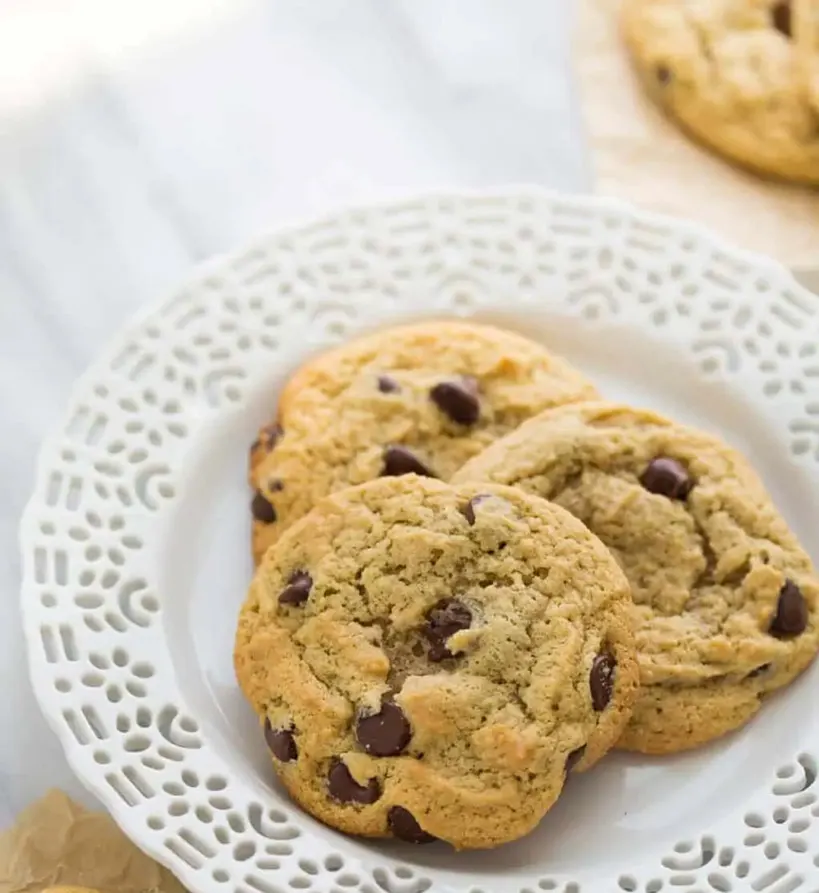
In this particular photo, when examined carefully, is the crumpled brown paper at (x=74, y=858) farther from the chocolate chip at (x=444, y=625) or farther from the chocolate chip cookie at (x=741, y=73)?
the chocolate chip cookie at (x=741, y=73)

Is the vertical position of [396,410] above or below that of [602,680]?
above

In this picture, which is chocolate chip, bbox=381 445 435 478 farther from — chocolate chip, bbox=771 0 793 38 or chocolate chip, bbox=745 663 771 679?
chocolate chip, bbox=771 0 793 38

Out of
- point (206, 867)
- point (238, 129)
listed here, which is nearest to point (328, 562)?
point (206, 867)

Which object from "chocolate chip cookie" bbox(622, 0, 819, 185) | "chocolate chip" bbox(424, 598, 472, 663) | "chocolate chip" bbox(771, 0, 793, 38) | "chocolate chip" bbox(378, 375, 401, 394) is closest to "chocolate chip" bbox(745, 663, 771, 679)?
"chocolate chip" bbox(424, 598, 472, 663)

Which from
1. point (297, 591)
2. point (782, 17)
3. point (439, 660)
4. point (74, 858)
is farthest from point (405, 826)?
point (782, 17)

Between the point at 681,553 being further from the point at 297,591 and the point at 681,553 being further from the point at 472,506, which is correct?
the point at 297,591

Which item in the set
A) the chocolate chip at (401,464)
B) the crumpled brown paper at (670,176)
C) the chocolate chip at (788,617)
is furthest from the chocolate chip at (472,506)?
the crumpled brown paper at (670,176)
